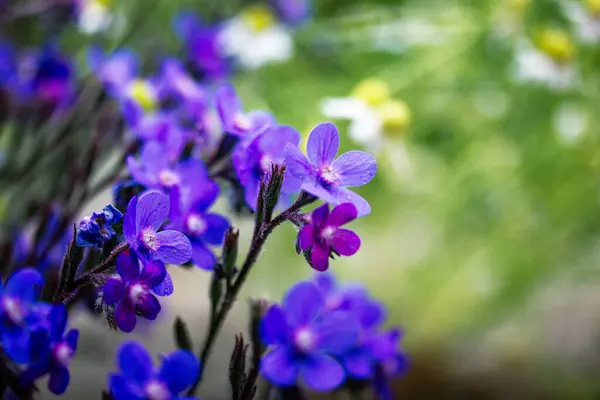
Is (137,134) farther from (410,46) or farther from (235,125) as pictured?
(410,46)

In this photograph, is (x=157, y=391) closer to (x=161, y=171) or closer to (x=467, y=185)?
(x=161, y=171)

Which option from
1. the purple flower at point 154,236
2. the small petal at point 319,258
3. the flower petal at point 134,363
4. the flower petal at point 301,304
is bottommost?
the flower petal at point 134,363

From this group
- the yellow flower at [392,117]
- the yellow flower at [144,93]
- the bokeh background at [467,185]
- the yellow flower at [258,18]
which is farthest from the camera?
the yellow flower at [258,18]

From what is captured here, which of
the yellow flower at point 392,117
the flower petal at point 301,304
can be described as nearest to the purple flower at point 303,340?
the flower petal at point 301,304

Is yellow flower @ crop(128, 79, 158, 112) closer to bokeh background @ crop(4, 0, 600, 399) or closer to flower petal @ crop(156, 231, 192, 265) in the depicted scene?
bokeh background @ crop(4, 0, 600, 399)

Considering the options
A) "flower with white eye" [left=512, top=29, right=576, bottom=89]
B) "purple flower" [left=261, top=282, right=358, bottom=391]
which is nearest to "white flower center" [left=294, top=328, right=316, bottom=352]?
"purple flower" [left=261, top=282, right=358, bottom=391]

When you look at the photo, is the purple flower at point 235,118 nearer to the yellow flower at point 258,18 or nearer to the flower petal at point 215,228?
the flower petal at point 215,228
